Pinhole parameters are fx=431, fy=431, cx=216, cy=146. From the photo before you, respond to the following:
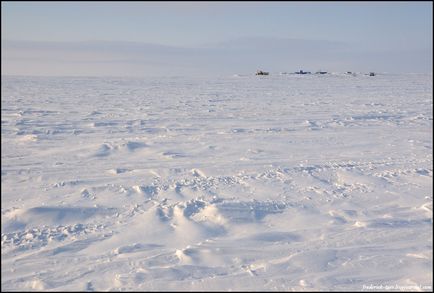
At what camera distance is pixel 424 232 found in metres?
3.45

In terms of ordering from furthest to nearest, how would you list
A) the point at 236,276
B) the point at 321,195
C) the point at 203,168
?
the point at 203,168
the point at 321,195
the point at 236,276

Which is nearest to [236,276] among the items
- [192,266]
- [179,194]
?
[192,266]

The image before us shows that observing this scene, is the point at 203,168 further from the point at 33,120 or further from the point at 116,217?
the point at 33,120

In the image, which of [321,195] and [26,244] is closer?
[26,244]

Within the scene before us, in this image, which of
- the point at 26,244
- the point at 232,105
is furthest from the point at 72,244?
the point at 232,105

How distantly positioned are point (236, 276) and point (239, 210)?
123 centimetres

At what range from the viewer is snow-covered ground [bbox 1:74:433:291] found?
112 inches

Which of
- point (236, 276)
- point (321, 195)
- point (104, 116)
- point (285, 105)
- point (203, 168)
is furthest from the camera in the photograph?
point (285, 105)

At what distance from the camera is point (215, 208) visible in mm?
4008

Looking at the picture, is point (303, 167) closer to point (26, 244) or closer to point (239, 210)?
point (239, 210)

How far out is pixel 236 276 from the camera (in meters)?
2.79

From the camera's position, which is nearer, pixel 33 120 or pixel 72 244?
pixel 72 244

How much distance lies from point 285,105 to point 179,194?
8.32 metres

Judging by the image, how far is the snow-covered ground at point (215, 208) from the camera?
2848 mm
